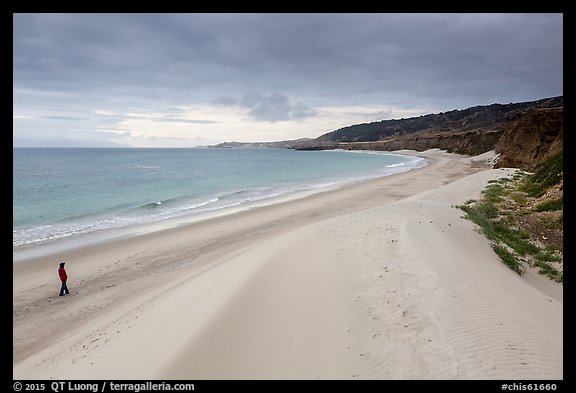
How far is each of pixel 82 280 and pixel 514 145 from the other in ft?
120

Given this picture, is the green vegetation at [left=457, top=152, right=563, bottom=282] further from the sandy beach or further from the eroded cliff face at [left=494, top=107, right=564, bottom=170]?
the eroded cliff face at [left=494, top=107, right=564, bottom=170]

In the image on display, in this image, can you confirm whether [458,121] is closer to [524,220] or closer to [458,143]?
[458,143]

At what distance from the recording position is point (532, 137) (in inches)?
1171

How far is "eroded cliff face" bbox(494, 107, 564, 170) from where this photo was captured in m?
27.9

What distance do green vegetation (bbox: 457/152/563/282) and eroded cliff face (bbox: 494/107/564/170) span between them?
9653mm

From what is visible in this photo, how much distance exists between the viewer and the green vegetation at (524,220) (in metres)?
9.57

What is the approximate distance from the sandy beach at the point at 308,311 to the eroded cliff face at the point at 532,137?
22.6 m

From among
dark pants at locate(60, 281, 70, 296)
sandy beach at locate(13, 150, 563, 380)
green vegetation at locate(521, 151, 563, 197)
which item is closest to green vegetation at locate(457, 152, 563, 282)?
green vegetation at locate(521, 151, 563, 197)

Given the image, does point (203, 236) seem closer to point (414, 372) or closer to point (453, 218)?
point (453, 218)

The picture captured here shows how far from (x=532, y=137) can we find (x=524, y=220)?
21858mm

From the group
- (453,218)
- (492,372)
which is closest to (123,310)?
(492,372)

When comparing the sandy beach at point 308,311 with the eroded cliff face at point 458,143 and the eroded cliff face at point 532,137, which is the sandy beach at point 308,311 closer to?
the eroded cliff face at point 532,137
